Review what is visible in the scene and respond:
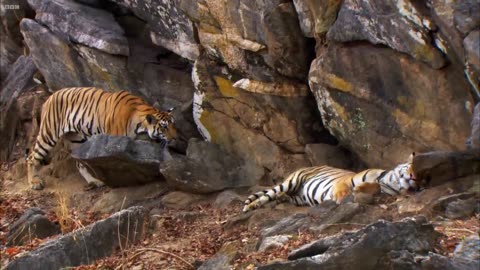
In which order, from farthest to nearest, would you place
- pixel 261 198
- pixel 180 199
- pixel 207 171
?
pixel 207 171 → pixel 180 199 → pixel 261 198

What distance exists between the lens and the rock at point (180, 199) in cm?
1022

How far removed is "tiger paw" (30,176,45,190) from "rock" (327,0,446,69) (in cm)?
543

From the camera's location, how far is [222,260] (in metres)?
6.60

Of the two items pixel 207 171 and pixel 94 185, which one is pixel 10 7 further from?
pixel 207 171

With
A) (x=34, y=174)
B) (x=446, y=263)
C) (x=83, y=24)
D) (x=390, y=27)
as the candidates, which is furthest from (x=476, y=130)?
(x=34, y=174)

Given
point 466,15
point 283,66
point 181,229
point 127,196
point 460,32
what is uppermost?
point 466,15

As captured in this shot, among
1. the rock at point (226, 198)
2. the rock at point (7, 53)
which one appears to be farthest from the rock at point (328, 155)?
the rock at point (7, 53)

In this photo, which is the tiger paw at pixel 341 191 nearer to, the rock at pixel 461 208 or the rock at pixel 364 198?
the rock at pixel 364 198

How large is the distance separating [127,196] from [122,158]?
52 cm

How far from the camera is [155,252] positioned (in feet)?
24.3

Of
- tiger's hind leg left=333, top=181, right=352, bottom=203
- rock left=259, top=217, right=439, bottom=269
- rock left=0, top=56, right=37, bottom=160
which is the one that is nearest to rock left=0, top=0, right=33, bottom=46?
rock left=0, top=56, right=37, bottom=160

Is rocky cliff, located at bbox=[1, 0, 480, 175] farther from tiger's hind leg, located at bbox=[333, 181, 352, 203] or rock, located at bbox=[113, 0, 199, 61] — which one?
tiger's hind leg, located at bbox=[333, 181, 352, 203]

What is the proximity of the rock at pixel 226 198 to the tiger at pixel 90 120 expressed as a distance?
1.69 meters

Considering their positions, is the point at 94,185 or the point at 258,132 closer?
the point at 258,132
